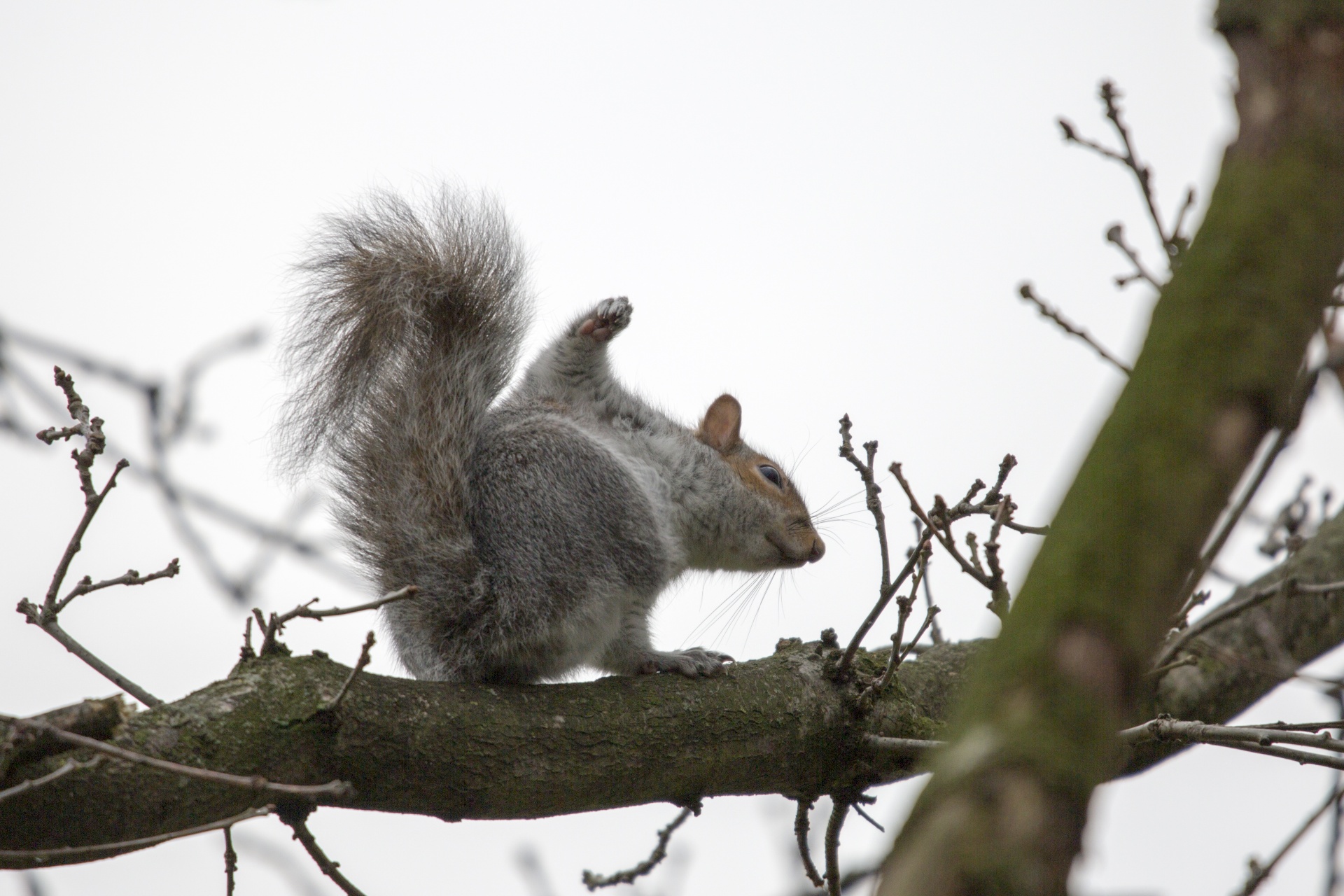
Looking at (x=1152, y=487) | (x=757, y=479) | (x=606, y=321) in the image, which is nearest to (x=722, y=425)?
(x=757, y=479)

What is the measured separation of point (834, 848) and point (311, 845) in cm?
113

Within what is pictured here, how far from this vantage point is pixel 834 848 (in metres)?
2.54

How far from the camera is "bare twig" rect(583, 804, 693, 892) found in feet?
9.73

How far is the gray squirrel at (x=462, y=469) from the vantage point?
2.91 m

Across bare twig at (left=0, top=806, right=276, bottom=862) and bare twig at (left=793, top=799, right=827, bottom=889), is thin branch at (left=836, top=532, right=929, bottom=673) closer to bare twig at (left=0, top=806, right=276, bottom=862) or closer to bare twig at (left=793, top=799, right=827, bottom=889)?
bare twig at (left=793, top=799, right=827, bottom=889)

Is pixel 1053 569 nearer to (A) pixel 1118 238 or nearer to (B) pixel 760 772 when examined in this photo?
(A) pixel 1118 238

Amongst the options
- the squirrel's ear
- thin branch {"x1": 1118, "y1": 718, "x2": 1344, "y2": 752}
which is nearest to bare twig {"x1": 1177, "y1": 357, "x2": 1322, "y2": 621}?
thin branch {"x1": 1118, "y1": 718, "x2": 1344, "y2": 752}

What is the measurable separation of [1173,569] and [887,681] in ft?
6.08

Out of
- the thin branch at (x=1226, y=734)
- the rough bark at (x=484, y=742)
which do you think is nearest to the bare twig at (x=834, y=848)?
the rough bark at (x=484, y=742)

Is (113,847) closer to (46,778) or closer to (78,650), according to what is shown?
(46,778)

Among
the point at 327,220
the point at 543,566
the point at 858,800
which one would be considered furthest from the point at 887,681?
the point at 327,220

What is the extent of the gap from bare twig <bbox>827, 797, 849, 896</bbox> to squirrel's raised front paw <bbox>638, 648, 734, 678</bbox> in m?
0.43

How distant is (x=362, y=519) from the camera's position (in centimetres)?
294

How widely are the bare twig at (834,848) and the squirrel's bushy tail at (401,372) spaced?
1097mm
